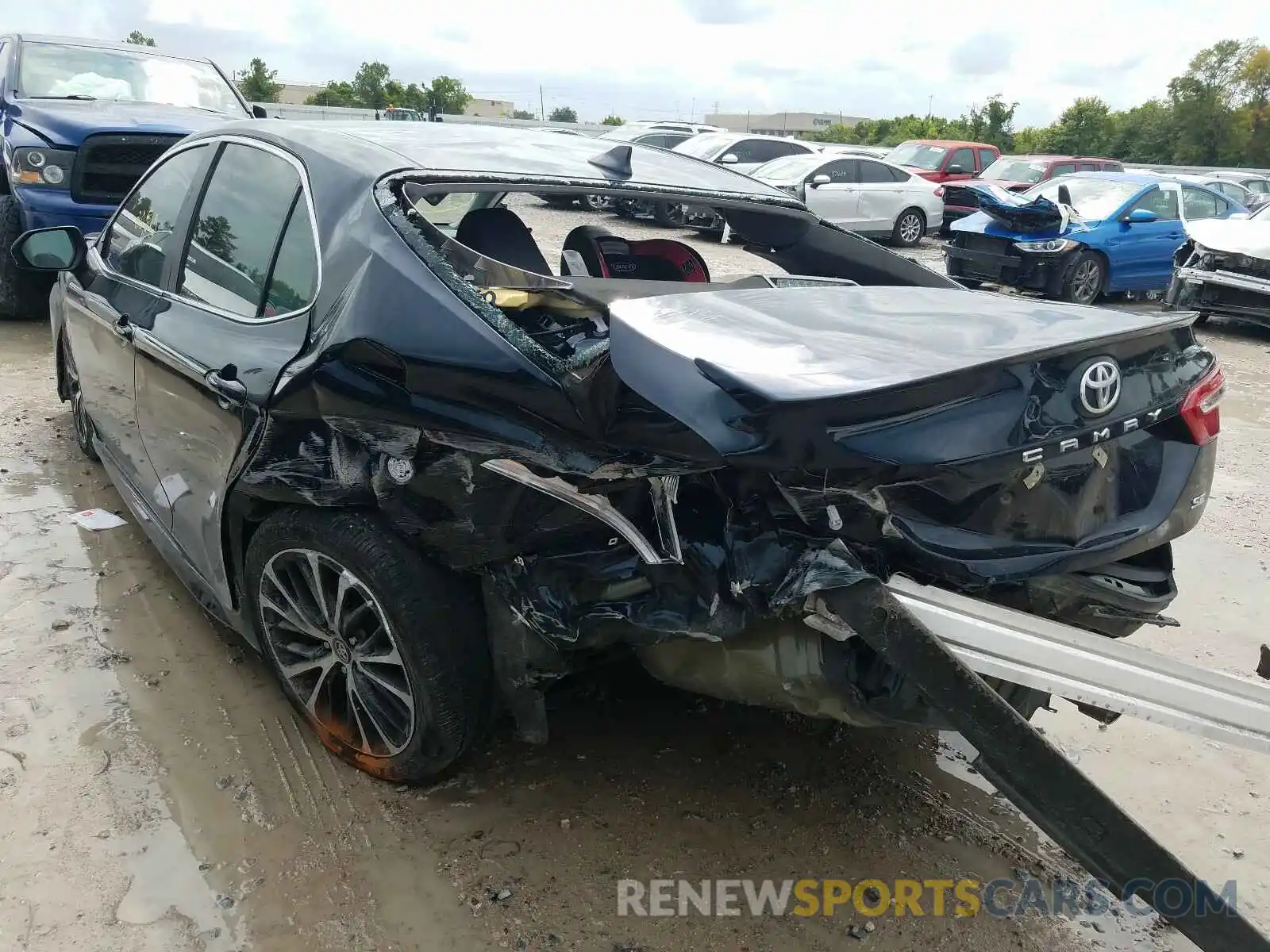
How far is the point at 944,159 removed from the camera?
17906mm

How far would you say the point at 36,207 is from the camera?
23.0 ft

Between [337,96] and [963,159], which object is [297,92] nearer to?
[337,96]

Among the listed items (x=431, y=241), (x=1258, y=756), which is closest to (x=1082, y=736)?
(x=1258, y=756)

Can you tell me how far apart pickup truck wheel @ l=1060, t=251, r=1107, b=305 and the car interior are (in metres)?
8.41

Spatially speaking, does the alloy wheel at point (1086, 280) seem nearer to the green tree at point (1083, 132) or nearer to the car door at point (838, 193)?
the car door at point (838, 193)

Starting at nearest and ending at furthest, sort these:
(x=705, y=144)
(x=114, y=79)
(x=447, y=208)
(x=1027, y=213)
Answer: (x=447, y=208) < (x=114, y=79) < (x=1027, y=213) < (x=705, y=144)

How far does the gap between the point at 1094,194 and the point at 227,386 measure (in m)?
11.8

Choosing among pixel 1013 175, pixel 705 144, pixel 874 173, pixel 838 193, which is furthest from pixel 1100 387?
pixel 1013 175

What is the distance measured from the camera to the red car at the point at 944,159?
17.7m

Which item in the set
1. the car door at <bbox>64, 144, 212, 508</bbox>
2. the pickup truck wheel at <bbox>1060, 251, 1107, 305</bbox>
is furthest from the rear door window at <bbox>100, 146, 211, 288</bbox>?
the pickup truck wheel at <bbox>1060, 251, 1107, 305</bbox>

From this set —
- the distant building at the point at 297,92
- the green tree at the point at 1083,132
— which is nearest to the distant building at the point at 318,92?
the distant building at the point at 297,92

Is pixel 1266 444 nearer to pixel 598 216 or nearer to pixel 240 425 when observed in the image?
pixel 240 425

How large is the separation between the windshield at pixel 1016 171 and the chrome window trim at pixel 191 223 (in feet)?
52.4

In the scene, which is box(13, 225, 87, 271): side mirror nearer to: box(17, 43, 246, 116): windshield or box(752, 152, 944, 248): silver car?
box(17, 43, 246, 116): windshield
